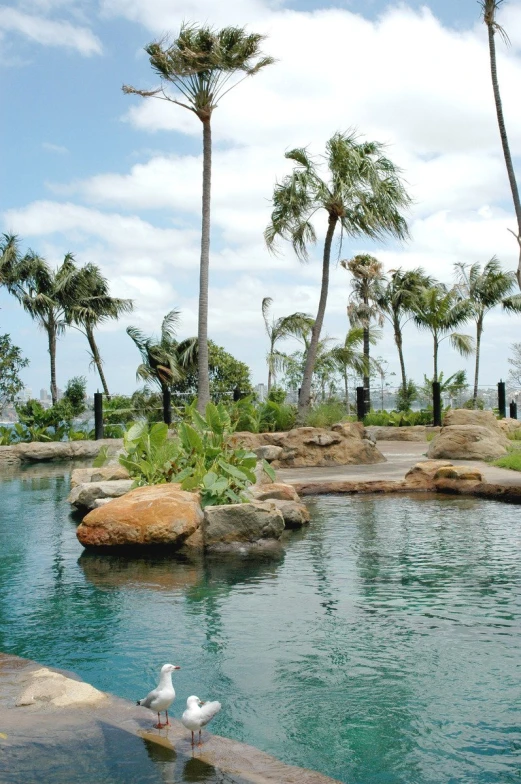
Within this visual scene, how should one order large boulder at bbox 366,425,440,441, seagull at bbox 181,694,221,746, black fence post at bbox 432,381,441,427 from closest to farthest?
seagull at bbox 181,694,221,746
large boulder at bbox 366,425,440,441
black fence post at bbox 432,381,441,427

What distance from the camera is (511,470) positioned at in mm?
13242

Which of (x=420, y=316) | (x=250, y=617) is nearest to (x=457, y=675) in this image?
(x=250, y=617)

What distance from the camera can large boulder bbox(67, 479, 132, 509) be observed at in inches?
413

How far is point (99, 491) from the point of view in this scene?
34.8 ft

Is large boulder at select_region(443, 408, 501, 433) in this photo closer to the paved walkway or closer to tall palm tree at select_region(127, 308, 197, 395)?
the paved walkway

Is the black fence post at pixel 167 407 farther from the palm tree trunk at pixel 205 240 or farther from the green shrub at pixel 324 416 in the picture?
the green shrub at pixel 324 416

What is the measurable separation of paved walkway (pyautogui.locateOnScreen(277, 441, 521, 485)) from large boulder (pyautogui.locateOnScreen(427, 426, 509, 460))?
34cm

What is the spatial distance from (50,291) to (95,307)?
5.16ft

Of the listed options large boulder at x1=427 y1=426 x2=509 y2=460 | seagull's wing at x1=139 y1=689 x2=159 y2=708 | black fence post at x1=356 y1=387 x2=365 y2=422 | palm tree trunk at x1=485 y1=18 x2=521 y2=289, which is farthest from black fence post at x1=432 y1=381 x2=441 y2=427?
seagull's wing at x1=139 y1=689 x2=159 y2=708

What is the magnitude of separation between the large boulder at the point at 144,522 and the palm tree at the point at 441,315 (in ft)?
74.2

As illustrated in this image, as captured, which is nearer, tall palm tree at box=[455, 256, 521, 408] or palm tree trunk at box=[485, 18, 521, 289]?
palm tree trunk at box=[485, 18, 521, 289]

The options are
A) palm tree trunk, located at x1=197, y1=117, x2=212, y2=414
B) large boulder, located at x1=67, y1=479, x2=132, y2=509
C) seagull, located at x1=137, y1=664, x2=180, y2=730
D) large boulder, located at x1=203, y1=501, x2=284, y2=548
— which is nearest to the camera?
seagull, located at x1=137, y1=664, x2=180, y2=730

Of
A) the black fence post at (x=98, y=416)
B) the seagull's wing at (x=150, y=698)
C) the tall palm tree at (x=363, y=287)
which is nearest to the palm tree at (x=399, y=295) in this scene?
the tall palm tree at (x=363, y=287)

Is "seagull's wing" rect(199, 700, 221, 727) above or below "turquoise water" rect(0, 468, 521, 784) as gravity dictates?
above
